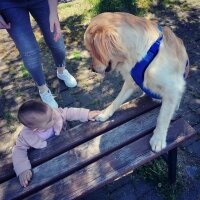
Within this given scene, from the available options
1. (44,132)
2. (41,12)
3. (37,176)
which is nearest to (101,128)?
(44,132)

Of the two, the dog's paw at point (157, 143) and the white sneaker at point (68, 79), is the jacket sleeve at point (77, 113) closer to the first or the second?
the dog's paw at point (157, 143)

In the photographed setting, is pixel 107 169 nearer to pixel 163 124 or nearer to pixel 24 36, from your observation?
pixel 163 124

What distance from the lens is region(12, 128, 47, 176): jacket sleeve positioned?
2737 mm

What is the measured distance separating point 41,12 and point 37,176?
5.55 feet

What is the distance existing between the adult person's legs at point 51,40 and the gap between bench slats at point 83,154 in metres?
1.43

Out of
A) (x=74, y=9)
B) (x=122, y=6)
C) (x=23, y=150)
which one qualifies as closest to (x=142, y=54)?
(x=23, y=150)

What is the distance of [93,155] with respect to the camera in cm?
282

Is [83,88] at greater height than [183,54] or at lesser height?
lesser

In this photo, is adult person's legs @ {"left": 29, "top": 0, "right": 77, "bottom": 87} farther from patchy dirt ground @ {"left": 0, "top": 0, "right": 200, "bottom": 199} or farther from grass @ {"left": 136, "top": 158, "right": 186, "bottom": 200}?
grass @ {"left": 136, "top": 158, "right": 186, "bottom": 200}

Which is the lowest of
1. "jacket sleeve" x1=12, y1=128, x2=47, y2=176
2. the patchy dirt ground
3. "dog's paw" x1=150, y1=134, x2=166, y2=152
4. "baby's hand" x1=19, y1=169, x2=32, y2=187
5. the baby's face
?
the patchy dirt ground

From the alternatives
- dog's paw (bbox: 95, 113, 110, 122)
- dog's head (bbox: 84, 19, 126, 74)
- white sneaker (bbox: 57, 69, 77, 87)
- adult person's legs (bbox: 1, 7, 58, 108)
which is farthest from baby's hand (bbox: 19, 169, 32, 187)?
white sneaker (bbox: 57, 69, 77, 87)

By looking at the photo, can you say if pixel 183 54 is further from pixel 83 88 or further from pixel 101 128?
pixel 83 88

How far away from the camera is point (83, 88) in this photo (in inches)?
177

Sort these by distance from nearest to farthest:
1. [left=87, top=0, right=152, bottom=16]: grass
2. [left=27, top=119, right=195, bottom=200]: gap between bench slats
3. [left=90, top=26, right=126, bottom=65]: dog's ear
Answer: [left=90, top=26, right=126, bottom=65]: dog's ear, [left=27, top=119, right=195, bottom=200]: gap between bench slats, [left=87, top=0, right=152, bottom=16]: grass
